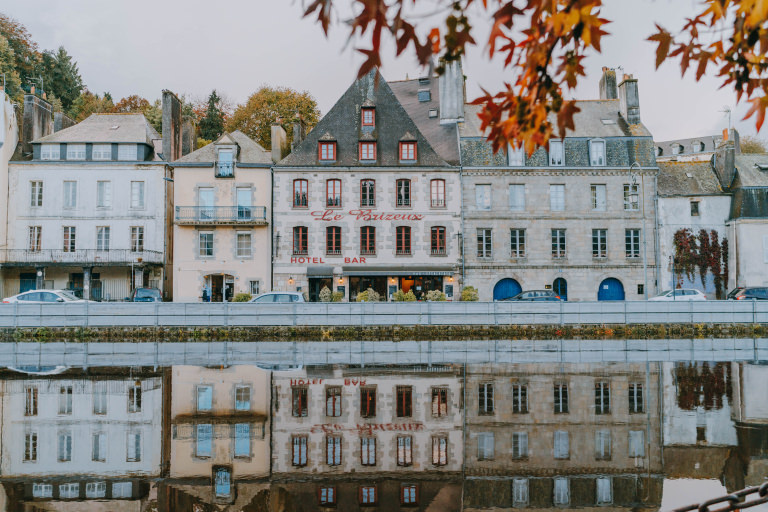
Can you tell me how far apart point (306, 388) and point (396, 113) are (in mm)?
24119

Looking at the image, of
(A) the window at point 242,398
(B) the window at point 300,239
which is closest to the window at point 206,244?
(B) the window at point 300,239

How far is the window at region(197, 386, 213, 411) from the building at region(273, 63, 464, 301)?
19413 millimetres

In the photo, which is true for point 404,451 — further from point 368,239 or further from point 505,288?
point 505,288

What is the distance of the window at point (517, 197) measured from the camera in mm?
33438

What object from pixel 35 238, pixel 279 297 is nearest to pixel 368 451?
pixel 279 297

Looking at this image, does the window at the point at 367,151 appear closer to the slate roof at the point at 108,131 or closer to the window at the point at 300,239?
the window at the point at 300,239

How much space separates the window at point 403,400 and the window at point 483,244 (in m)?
20.9

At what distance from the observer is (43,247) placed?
109 ft

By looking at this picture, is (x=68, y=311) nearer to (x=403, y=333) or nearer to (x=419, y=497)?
(x=403, y=333)

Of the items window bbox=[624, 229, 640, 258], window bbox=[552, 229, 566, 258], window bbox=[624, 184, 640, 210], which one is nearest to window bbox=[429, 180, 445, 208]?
window bbox=[552, 229, 566, 258]

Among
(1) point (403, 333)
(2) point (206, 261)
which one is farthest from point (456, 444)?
(2) point (206, 261)

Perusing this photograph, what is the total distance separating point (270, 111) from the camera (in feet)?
161

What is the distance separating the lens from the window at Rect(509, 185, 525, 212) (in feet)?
110

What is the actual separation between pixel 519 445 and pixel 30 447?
22.2 feet
